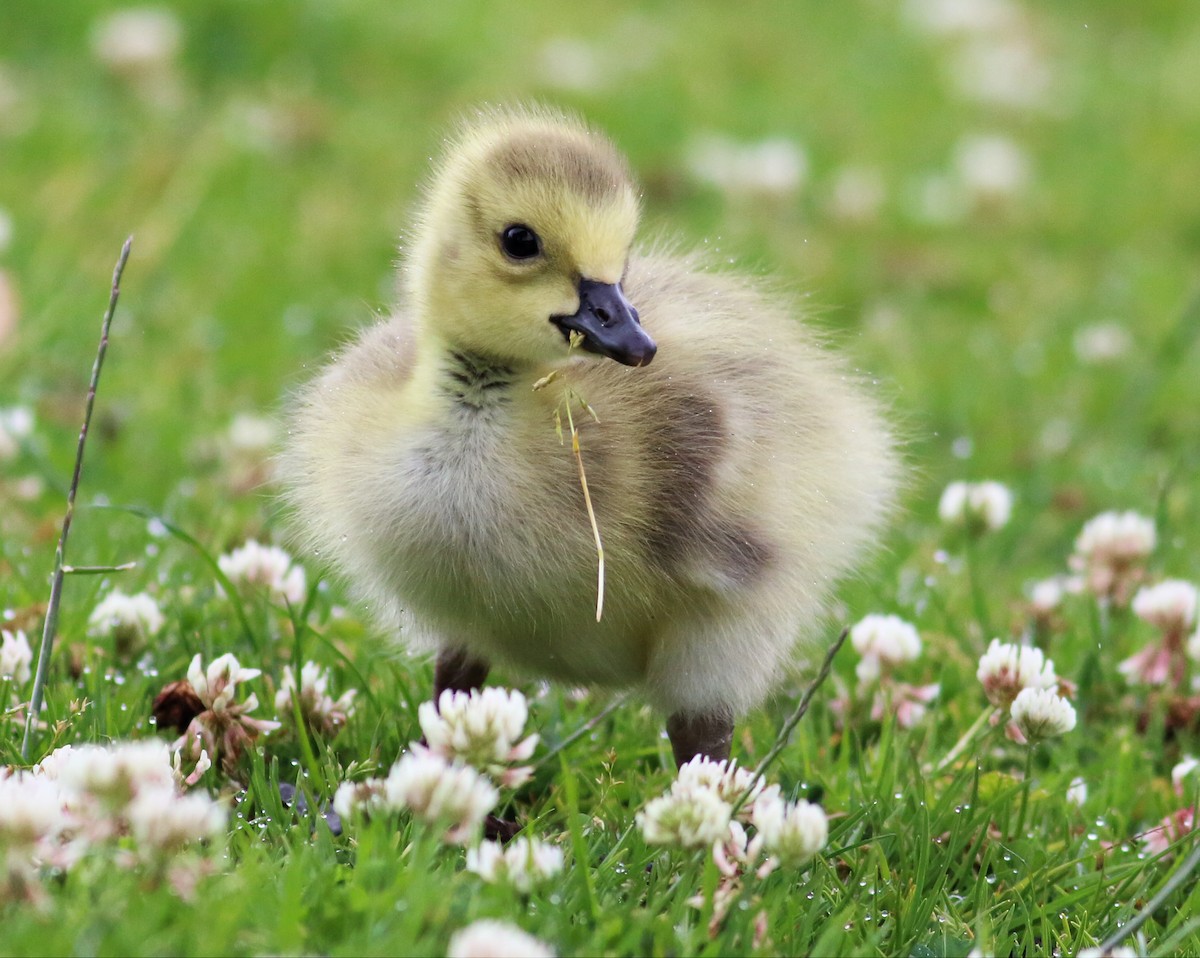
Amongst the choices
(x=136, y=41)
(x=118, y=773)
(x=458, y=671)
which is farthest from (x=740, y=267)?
(x=136, y=41)

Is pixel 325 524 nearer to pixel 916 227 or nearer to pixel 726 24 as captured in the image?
pixel 916 227

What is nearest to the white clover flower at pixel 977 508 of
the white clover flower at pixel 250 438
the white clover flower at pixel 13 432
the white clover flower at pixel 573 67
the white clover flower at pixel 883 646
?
the white clover flower at pixel 883 646

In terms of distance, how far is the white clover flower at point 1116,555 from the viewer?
11.4 feet

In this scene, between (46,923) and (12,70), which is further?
(12,70)

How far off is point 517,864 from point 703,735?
79 cm

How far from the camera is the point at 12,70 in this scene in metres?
6.90

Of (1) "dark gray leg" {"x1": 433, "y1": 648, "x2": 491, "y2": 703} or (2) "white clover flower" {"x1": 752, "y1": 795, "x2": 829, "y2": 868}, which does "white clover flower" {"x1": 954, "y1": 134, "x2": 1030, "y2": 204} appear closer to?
(1) "dark gray leg" {"x1": 433, "y1": 648, "x2": 491, "y2": 703}

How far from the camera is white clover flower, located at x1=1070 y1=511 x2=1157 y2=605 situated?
3.47 m

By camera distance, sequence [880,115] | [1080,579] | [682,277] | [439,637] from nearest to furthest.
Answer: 1. [439,637]
2. [682,277]
3. [1080,579]
4. [880,115]

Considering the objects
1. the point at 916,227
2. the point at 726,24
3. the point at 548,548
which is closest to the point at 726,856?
the point at 548,548

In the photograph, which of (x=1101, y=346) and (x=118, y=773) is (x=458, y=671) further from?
(x=1101, y=346)

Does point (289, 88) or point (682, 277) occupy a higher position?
point (682, 277)

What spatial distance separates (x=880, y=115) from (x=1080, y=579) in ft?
16.0

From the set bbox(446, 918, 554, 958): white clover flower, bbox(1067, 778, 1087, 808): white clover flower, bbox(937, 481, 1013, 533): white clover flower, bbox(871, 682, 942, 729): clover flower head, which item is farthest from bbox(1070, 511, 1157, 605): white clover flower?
bbox(446, 918, 554, 958): white clover flower
